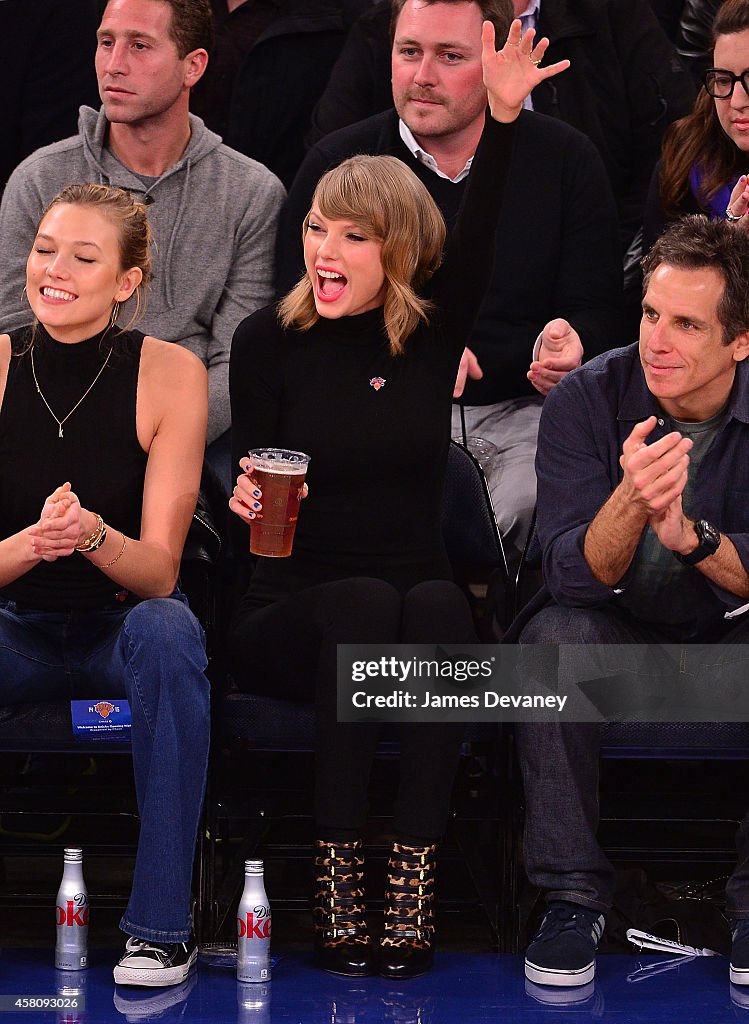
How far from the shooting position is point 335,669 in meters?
2.53

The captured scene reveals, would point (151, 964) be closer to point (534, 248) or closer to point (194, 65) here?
point (534, 248)

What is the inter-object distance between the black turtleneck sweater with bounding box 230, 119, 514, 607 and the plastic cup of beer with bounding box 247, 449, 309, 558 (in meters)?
0.22

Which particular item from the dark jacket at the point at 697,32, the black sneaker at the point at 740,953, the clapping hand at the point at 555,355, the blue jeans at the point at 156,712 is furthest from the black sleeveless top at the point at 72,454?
the dark jacket at the point at 697,32

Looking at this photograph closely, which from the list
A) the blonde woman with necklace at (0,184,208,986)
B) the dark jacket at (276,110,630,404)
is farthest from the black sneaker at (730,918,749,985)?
the dark jacket at (276,110,630,404)

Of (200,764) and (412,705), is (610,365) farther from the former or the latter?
(200,764)

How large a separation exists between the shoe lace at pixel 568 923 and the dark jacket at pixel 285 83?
2.24m

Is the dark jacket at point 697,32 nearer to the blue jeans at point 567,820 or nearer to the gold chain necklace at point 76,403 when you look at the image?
the gold chain necklace at point 76,403

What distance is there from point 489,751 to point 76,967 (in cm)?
83

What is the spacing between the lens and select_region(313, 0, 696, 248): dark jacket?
152 inches

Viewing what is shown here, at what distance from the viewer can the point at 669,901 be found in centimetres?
291

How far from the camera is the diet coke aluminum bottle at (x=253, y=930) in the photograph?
247cm

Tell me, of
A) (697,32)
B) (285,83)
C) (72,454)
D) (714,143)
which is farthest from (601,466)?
(697,32)

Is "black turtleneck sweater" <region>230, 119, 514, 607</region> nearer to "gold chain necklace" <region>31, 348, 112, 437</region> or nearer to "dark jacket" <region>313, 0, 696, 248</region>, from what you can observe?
"gold chain necklace" <region>31, 348, 112, 437</region>

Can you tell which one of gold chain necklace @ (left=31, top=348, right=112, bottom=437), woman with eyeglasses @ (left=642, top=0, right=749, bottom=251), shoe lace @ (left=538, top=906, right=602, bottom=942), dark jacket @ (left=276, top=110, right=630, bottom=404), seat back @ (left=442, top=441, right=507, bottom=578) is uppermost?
woman with eyeglasses @ (left=642, top=0, right=749, bottom=251)
